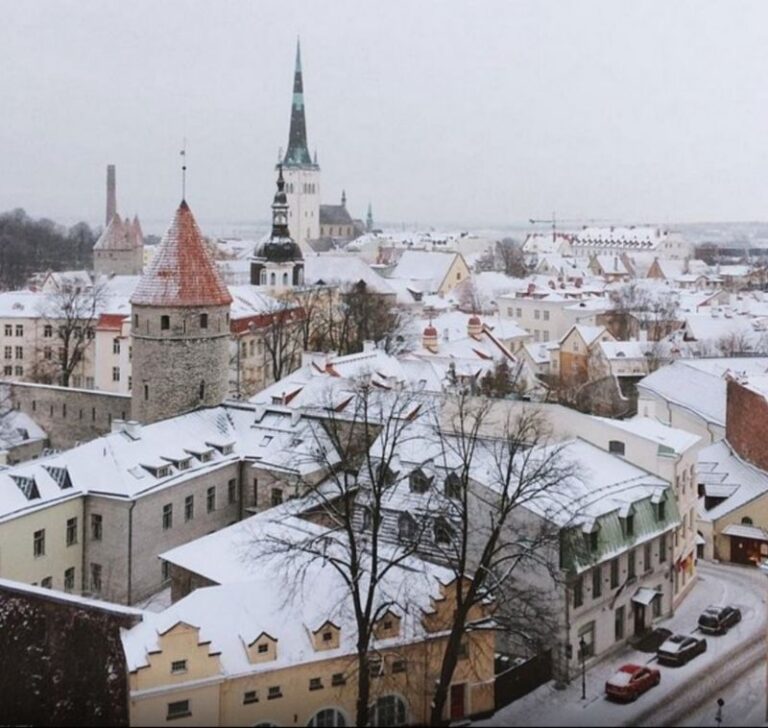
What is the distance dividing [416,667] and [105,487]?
3.28 meters

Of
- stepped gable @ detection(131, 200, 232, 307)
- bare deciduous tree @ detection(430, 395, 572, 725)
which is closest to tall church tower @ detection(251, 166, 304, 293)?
stepped gable @ detection(131, 200, 232, 307)

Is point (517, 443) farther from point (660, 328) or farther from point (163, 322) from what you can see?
point (660, 328)

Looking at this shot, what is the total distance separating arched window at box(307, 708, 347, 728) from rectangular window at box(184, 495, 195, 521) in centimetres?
354

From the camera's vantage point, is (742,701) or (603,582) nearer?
(742,701)

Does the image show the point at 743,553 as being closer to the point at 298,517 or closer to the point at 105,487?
the point at 298,517

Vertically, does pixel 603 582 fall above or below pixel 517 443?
below

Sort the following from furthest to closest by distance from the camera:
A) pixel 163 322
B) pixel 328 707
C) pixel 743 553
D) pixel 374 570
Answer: pixel 163 322 → pixel 743 553 → pixel 374 570 → pixel 328 707

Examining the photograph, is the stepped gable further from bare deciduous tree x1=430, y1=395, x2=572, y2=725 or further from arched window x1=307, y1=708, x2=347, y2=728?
arched window x1=307, y1=708, x2=347, y2=728

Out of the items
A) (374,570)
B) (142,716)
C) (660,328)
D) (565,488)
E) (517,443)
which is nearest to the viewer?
(142,716)

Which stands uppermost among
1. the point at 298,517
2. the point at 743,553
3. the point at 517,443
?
the point at 517,443

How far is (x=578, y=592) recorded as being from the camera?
7102mm

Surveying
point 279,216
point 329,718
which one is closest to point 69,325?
point 279,216

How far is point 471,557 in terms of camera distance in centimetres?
754

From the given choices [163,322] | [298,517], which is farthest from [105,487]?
[163,322]
